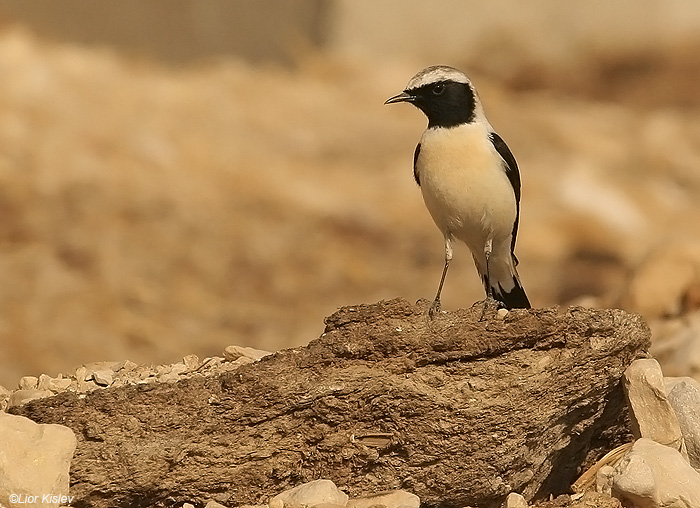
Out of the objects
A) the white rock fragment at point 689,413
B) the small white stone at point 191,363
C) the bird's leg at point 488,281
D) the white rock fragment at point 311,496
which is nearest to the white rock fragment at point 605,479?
the white rock fragment at point 689,413

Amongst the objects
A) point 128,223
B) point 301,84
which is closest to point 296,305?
point 128,223

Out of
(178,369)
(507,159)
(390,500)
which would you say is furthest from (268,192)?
(390,500)

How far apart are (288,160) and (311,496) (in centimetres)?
1303

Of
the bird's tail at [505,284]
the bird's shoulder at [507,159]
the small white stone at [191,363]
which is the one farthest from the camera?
the bird's tail at [505,284]

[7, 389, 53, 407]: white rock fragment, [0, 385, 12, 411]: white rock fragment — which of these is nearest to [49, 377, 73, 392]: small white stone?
[7, 389, 53, 407]: white rock fragment

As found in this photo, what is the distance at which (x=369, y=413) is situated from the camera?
5.73m

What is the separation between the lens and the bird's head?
7719 mm

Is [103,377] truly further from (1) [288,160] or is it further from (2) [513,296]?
(1) [288,160]

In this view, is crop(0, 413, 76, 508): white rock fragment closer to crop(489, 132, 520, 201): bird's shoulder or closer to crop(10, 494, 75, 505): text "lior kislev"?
crop(10, 494, 75, 505): text "lior kislev"

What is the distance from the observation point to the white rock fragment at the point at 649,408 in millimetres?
5855

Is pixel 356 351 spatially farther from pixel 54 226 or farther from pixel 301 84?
pixel 301 84

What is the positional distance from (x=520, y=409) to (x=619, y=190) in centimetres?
1325

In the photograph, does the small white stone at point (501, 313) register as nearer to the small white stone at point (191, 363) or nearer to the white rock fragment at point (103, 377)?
the small white stone at point (191, 363)

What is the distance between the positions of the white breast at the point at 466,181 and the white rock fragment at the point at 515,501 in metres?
2.26
